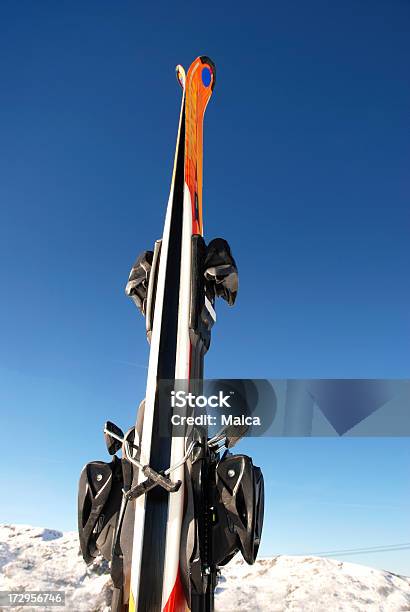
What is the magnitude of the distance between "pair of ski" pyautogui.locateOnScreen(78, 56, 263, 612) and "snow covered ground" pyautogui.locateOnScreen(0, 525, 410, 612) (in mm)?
23305

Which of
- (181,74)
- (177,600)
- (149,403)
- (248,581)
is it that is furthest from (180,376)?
(248,581)

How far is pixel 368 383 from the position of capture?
5.71 m

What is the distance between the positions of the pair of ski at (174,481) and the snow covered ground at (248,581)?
76.5 ft

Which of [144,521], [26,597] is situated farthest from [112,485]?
[26,597]

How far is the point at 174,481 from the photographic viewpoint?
455 cm

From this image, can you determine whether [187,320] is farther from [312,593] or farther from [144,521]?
[312,593]

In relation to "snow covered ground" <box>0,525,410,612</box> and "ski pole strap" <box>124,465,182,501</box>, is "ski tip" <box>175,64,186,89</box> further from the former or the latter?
"snow covered ground" <box>0,525,410,612</box>

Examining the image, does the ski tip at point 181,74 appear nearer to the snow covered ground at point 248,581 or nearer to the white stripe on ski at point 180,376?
the white stripe on ski at point 180,376

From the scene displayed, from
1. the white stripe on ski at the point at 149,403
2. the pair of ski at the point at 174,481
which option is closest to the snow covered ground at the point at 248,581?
the pair of ski at the point at 174,481

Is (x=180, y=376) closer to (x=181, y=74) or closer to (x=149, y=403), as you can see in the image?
(x=149, y=403)

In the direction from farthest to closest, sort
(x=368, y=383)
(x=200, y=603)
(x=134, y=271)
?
(x=134, y=271), (x=368, y=383), (x=200, y=603)

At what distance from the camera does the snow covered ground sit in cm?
2523

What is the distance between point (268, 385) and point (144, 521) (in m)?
2.07

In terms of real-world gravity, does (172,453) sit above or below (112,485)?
above
